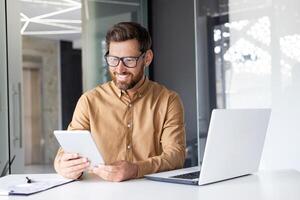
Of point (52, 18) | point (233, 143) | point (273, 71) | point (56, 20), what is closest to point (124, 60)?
point (233, 143)

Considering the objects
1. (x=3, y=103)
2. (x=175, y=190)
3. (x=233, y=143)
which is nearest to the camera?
(x=175, y=190)

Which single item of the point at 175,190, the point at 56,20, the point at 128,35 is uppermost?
the point at 56,20

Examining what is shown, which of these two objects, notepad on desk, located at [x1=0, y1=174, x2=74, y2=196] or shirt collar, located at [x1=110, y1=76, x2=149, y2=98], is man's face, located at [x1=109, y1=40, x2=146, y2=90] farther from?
notepad on desk, located at [x1=0, y1=174, x2=74, y2=196]

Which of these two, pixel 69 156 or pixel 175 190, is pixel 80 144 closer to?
pixel 69 156

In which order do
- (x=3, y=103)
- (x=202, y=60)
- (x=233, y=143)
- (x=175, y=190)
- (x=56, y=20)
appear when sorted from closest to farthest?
(x=175, y=190), (x=233, y=143), (x=3, y=103), (x=202, y=60), (x=56, y=20)

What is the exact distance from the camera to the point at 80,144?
1464 mm

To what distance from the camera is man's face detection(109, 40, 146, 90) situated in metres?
1.82

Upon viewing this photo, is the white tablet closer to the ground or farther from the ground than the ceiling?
closer to the ground

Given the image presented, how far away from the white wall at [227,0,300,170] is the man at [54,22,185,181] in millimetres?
1885

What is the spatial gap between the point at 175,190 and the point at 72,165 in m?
0.39

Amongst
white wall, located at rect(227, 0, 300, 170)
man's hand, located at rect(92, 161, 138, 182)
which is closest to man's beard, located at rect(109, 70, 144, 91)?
man's hand, located at rect(92, 161, 138, 182)

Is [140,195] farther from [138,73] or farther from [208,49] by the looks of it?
[208,49]

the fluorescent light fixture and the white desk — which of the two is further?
the fluorescent light fixture

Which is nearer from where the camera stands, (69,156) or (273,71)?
(69,156)
